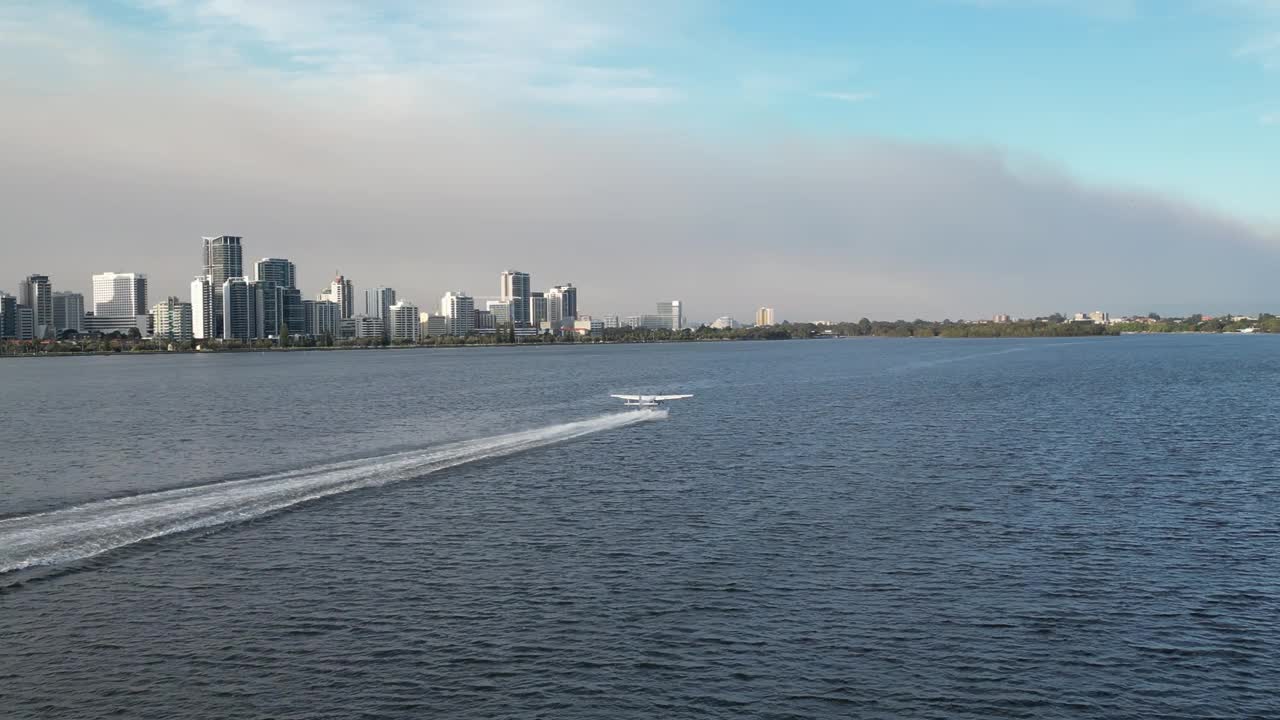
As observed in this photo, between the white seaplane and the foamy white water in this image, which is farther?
the white seaplane

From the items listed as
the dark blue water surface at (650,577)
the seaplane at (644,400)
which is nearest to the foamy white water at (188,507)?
the dark blue water surface at (650,577)

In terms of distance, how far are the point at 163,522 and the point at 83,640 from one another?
37.6 feet

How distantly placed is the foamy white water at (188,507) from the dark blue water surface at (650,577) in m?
0.21

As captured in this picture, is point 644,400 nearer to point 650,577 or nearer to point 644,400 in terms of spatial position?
point 644,400

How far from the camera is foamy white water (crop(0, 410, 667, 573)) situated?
29.6 meters

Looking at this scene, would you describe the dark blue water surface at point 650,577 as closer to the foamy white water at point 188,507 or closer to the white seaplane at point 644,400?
the foamy white water at point 188,507

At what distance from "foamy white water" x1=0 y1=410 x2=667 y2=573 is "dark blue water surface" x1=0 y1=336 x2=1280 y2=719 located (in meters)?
0.21

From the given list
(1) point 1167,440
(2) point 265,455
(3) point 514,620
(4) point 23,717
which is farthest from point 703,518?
(1) point 1167,440

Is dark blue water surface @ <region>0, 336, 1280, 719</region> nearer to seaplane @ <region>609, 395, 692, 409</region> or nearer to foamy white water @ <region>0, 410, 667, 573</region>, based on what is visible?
foamy white water @ <region>0, 410, 667, 573</region>

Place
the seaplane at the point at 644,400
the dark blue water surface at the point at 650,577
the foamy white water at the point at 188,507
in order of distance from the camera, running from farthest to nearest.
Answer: the seaplane at the point at 644,400, the foamy white water at the point at 188,507, the dark blue water surface at the point at 650,577

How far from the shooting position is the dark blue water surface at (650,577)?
64.0 ft

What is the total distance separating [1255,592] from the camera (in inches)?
992

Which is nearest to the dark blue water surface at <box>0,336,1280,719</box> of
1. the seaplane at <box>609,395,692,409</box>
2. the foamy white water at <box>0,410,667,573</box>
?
the foamy white water at <box>0,410,667,573</box>

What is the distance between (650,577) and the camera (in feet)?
88.3
